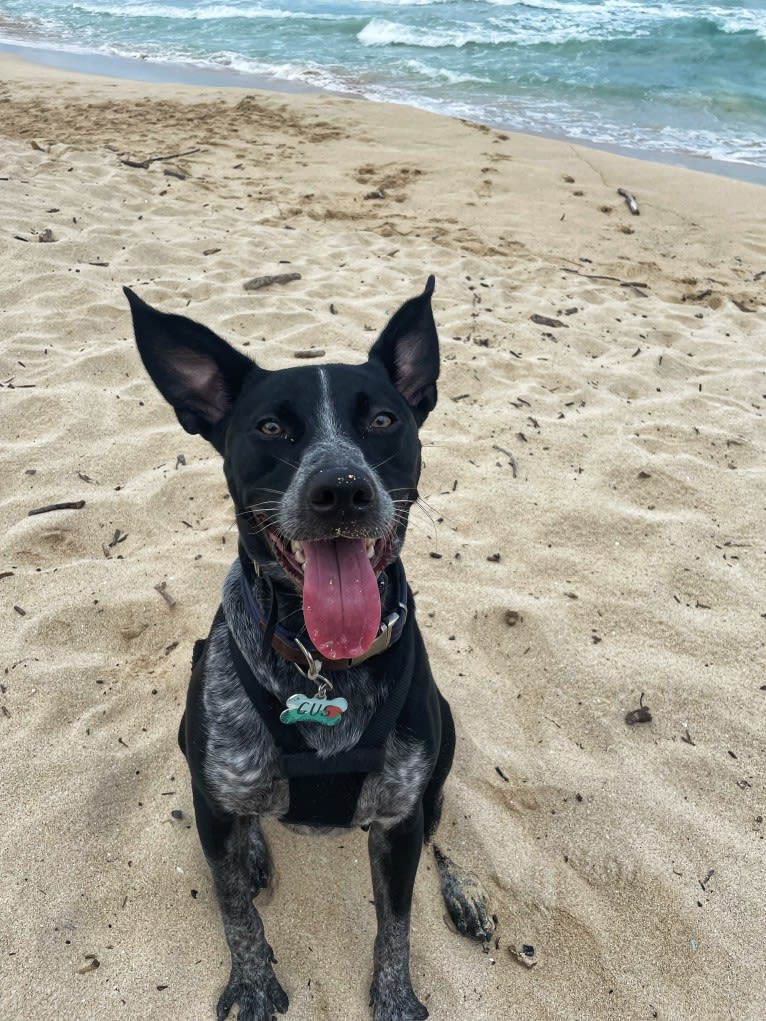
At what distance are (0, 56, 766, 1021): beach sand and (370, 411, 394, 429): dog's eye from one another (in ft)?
4.97

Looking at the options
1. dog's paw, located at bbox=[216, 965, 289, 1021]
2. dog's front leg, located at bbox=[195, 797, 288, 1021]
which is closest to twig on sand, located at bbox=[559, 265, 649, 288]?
dog's front leg, located at bbox=[195, 797, 288, 1021]

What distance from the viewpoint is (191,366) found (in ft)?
8.18

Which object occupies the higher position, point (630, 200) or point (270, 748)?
point (630, 200)

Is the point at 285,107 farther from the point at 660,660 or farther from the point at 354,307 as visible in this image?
the point at 660,660

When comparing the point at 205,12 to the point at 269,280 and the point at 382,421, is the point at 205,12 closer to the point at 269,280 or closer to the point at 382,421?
the point at 269,280

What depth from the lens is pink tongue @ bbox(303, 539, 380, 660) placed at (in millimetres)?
2031

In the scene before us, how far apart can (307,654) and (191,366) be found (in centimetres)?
104

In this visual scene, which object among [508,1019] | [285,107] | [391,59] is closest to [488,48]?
[391,59]

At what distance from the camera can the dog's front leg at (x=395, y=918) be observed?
2.34 meters

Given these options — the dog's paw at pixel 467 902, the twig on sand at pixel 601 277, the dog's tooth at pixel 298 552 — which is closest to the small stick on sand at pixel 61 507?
the dog's tooth at pixel 298 552

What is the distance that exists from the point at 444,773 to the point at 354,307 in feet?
14.8

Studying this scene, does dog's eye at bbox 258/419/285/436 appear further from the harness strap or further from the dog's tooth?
the harness strap

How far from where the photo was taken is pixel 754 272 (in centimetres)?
778

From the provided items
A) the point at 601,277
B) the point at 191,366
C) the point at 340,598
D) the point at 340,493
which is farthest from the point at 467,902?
the point at 601,277
